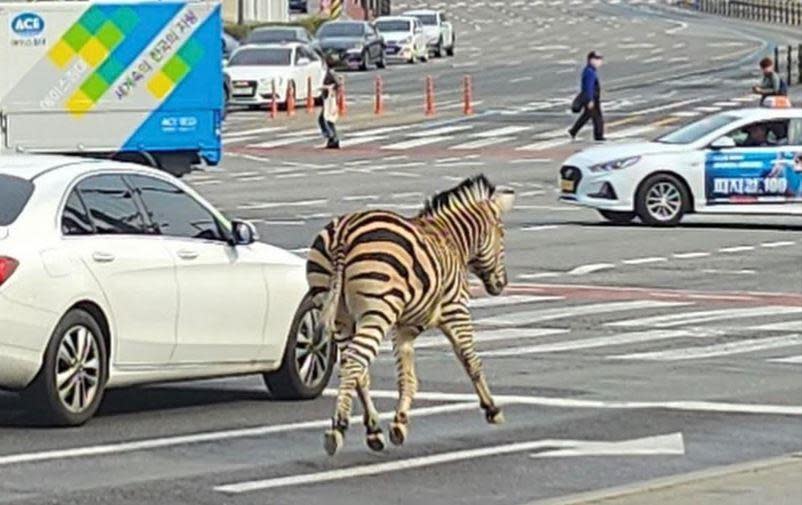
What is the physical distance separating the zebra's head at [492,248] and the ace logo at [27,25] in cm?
1726

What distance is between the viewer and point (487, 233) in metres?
13.4

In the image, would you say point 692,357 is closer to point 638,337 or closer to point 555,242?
point 638,337

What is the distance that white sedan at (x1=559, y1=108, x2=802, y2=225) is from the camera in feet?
98.8

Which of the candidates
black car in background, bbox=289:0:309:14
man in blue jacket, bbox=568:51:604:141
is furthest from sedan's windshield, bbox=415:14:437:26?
man in blue jacket, bbox=568:51:604:141

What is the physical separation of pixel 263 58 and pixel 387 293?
44.6 m

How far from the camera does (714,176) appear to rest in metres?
30.1

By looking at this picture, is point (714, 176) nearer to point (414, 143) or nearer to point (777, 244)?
point (777, 244)

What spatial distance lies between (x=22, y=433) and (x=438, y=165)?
93.3ft

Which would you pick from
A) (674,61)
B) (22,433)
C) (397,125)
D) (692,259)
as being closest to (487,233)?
(22,433)

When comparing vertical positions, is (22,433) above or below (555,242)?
above

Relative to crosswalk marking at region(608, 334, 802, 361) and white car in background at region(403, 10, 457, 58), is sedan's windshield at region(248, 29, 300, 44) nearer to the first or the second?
white car in background at region(403, 10, 457, 58)

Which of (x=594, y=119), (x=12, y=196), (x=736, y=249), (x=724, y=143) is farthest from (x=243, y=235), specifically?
(x=594, y=119)

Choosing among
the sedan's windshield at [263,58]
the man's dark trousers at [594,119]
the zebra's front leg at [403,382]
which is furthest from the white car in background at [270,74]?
the zebra's front leg at [403,382]

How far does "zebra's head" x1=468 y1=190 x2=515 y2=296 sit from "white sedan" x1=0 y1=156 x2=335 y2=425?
1.63 meters
